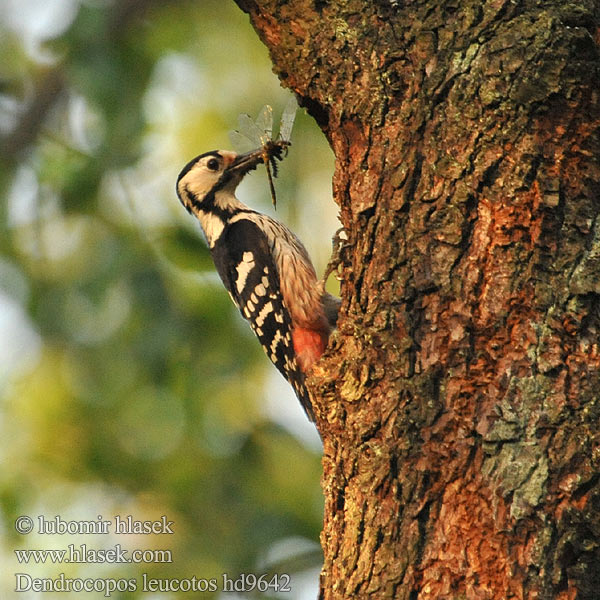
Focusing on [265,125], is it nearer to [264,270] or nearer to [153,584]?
[264,270]

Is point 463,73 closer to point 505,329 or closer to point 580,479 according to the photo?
point 505,329

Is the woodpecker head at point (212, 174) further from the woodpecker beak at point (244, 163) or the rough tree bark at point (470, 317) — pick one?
the rough tree bark at point (470, 317)

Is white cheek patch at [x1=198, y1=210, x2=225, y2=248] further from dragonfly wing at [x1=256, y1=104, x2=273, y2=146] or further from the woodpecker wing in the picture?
dragonfly wing at [x1=256, y1=104, x2=273, y2=146]

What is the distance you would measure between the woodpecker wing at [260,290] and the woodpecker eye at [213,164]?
41 centimetres

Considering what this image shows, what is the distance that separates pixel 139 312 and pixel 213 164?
3.61 feet

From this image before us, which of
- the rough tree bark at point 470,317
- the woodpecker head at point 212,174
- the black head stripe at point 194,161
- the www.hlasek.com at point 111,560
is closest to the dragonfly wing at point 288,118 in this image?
the woodpecker head at point 212,174

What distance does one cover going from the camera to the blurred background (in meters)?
5.59

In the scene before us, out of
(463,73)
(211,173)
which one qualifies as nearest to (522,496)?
(463,73)

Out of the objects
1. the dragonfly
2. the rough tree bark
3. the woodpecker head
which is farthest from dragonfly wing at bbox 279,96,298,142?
the rough tree bark

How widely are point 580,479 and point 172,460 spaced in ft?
14.7

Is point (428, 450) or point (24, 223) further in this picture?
point (24, 223)

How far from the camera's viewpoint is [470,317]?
2.73 meters

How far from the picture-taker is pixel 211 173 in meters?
5.52

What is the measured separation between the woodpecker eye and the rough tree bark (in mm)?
2497
